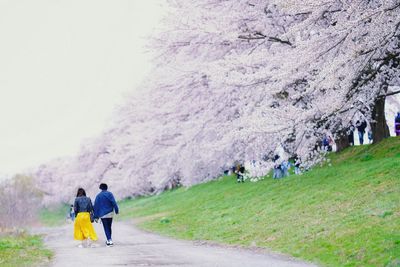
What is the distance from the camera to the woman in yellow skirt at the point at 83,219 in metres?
17.0

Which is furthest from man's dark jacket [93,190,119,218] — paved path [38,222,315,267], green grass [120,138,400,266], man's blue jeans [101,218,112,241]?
green grass [120,138,400,266]

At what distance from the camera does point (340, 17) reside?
14.9m

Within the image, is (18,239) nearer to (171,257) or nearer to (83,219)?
(83,219)

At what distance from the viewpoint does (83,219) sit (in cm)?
1720

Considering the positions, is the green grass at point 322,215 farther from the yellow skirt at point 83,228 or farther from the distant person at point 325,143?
the yellow skirt at point 83,228

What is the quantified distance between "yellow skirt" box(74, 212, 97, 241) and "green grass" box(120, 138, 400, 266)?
124 inches

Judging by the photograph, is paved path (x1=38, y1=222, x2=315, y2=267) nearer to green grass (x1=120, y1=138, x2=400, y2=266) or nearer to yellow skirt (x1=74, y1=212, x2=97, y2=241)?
green grass (x1=120, y1=138, x2=400, y2=266)

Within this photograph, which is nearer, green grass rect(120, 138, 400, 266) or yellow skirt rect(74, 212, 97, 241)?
green grass rect(120, 138, 400, 266)

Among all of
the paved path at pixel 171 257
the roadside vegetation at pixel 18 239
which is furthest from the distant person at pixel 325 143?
the roadside vegetation at pixel 18 239

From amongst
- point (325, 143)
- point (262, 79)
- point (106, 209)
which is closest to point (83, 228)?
point (106, 209)

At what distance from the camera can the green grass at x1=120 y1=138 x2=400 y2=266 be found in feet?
38.3

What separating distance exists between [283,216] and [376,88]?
4405 mm

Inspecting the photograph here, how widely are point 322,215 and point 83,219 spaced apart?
6112 mm

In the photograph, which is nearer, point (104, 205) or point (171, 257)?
point (171, 257)
